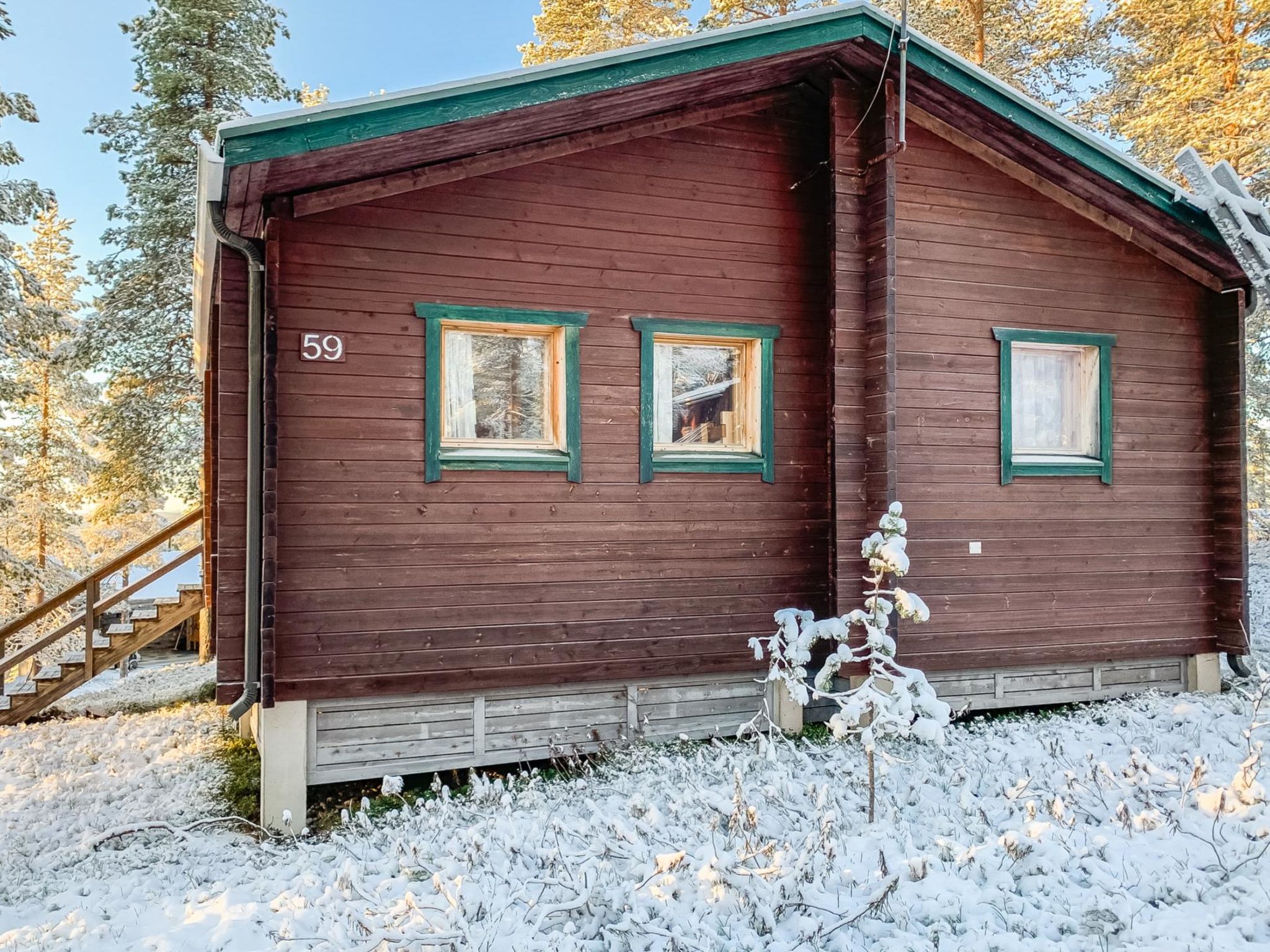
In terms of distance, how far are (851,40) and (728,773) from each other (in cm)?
526

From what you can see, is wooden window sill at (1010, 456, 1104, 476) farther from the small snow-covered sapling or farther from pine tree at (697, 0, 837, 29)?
pine tree at (697, 0, 837, 29)

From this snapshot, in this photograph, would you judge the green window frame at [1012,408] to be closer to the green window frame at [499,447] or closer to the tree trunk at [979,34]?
the green window frame at [499,447]

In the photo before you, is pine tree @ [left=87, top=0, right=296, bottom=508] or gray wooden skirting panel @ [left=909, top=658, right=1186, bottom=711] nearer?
gray wooden skirting panel @ [left=909, top=658, right=1186, bottom=711]

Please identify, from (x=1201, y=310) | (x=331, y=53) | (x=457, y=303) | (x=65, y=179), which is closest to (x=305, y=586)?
(x=457, y=303)

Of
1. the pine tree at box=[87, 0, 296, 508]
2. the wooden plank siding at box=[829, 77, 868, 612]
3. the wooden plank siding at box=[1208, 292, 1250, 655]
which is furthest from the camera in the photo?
the pine tree at box=[87, 0, 296, 508]

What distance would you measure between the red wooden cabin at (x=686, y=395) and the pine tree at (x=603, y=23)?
14.7 m

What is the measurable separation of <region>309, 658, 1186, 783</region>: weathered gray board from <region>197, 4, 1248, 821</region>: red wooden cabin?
0.03 meters

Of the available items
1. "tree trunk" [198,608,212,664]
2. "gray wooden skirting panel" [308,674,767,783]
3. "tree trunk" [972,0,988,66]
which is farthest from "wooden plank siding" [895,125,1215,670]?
"tree trunk" [972,0,988,66]

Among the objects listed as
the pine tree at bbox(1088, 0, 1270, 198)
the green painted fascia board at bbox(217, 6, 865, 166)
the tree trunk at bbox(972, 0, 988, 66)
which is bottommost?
the green painted fascia board at bbox(217, 6, 865, 166)

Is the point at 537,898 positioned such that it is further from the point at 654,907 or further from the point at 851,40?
the point at 851,40

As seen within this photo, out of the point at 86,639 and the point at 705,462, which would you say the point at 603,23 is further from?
the point at 86,639

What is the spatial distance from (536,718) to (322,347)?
9.77 feet

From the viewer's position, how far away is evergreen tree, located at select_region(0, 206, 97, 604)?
1797cm

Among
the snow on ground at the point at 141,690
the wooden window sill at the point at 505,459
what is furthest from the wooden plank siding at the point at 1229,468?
the snow on ground at the point at 141,690
